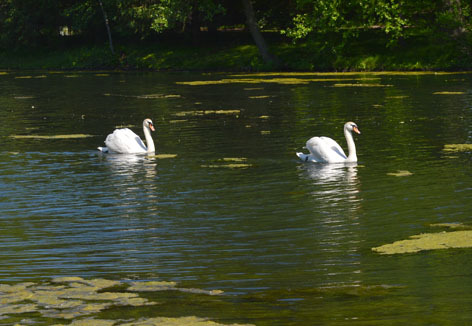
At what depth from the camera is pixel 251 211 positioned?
17.1m

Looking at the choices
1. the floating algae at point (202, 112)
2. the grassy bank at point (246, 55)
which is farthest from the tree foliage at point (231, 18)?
the floating algae at point (202, 112)

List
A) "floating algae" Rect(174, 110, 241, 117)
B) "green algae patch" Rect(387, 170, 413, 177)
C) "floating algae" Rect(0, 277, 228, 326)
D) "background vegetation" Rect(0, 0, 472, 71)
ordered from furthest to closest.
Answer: "background vegetation" Rect(0, 0, 472, 71) → "floating algae" Rect(174, 110, 241, 117) → "green algae patch" Rect(387, 170, 413, 177) → "floating algae" Rect(0, 277, 228, 326)

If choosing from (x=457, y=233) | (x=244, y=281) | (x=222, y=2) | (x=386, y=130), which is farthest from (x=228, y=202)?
(x=222, y=2)

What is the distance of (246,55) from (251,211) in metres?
56.0

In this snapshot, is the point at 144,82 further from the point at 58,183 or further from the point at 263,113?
the point at 58,183

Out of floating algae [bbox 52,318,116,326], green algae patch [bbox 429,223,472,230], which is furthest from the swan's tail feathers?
floating algae [bbox 52,318,116,326]

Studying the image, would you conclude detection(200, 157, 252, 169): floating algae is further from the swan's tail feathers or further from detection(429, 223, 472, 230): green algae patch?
detection(429, 223, 472, 230): green algae patch

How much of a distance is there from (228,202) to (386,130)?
12735 millimetres

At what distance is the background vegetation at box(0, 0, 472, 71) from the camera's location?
204 ft

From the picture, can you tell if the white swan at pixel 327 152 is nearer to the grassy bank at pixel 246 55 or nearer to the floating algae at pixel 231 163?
the floating algae at pixel 231 163

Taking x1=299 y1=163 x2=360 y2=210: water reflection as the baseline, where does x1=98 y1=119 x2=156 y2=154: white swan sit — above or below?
above

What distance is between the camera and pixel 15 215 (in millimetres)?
17359

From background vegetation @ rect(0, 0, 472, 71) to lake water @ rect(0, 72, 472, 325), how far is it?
82.5 ft

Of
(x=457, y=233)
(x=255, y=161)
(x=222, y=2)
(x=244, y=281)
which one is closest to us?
(x=244, y=281)
